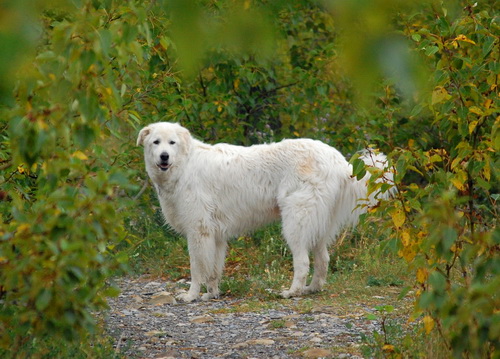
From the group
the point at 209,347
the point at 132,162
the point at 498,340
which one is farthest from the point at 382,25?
the point at 132,162

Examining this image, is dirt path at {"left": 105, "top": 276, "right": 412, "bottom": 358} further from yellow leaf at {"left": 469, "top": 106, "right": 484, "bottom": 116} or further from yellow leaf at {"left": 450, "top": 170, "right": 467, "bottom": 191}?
yellow leaf at {"left": 469, "top": 106, "right": 484, "bottom": 116}

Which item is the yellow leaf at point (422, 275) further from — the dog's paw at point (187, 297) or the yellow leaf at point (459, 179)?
the dog's paw at point (187, 297)

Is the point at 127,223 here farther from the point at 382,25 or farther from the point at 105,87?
the point at 382,25

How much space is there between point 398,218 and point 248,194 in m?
3.30

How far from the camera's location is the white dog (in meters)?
6.87

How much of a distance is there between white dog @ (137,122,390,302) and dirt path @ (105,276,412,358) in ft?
1.62

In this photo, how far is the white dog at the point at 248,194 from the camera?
687 cm

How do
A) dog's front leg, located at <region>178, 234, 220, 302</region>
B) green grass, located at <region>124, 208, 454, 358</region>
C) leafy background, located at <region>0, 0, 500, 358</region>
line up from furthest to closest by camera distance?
dog's front leg, located at <region>178, 234, 220, 302</region>, green grass, located at <region>124, 208, 454, 358</region>, leafy background, located at <region>0, 0, 500, 358</region>

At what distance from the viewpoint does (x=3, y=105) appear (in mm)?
3748

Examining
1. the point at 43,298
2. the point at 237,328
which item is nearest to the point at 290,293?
the point at 237,328

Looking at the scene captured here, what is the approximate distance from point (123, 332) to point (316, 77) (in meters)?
4.38

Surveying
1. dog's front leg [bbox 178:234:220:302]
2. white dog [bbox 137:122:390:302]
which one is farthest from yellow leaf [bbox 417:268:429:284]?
dog's front leg [bbox 178:234:220:302]

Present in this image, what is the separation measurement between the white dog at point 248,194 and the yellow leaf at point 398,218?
278 centimetres

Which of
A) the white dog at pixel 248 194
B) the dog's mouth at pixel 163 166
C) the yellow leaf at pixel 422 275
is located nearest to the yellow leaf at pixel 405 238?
the yellow leaf at pixel 422 275
